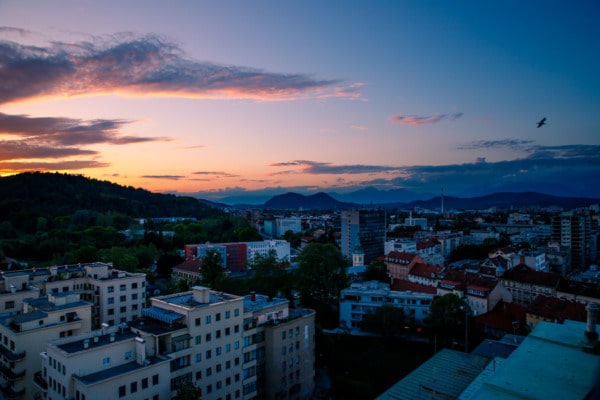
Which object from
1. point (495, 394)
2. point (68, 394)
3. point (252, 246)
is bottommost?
point (252, 246)

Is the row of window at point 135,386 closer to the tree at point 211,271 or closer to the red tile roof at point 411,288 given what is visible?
the tree at point 211,271

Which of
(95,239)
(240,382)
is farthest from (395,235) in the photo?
(240,382)

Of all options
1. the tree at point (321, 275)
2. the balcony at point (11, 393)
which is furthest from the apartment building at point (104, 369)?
the tree at point (321, 275)

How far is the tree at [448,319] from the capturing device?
34406 millimetres

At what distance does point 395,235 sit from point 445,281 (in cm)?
6022

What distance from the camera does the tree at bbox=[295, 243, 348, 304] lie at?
46.2 meters

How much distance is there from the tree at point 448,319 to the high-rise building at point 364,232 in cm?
5152

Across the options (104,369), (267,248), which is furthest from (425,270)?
(104,369)

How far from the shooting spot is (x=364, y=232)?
90.4 metres

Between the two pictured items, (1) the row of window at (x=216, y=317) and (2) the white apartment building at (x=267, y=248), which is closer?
(1) the row of window at (x=216, y=317)

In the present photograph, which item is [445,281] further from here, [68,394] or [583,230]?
[583,230]

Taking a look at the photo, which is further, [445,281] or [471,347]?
[445,281]

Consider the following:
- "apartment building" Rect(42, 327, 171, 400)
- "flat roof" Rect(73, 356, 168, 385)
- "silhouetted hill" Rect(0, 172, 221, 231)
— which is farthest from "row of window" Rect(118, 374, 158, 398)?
"silhouetted hill" Rect(0, 172, 221, 231)

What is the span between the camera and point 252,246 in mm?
89000
